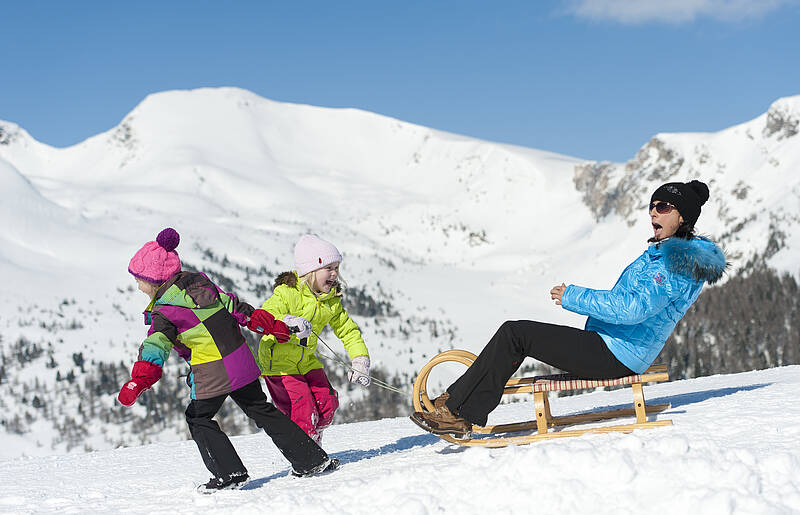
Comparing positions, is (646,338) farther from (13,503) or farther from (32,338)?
(32,338)

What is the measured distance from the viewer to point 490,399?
4902 mm

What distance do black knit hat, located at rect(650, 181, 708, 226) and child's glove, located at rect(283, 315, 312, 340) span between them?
2.86 m

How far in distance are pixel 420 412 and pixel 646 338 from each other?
1.83m

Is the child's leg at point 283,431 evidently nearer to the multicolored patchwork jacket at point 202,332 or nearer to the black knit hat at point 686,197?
the multicolored patchwork jacket at point 202,332

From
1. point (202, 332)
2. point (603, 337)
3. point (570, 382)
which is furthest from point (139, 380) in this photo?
point (603, 337)

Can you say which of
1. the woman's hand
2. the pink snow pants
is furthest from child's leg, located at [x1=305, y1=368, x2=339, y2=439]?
the woman's hand

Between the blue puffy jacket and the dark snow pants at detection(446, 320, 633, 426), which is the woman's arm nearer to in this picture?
the blue puffy jacket

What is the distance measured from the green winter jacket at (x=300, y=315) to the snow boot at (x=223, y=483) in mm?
865

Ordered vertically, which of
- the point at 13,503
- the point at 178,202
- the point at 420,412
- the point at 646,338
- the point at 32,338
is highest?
the point at 178,202

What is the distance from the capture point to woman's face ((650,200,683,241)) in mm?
4953

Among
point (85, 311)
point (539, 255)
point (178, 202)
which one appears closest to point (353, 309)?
point (85, 311)

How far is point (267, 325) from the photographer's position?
510cm

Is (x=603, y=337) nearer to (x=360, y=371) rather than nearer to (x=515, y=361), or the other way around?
(x=515, y=361)

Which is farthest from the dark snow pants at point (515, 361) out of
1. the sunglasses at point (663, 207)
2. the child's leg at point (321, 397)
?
the child's leg at point (321, 397)
